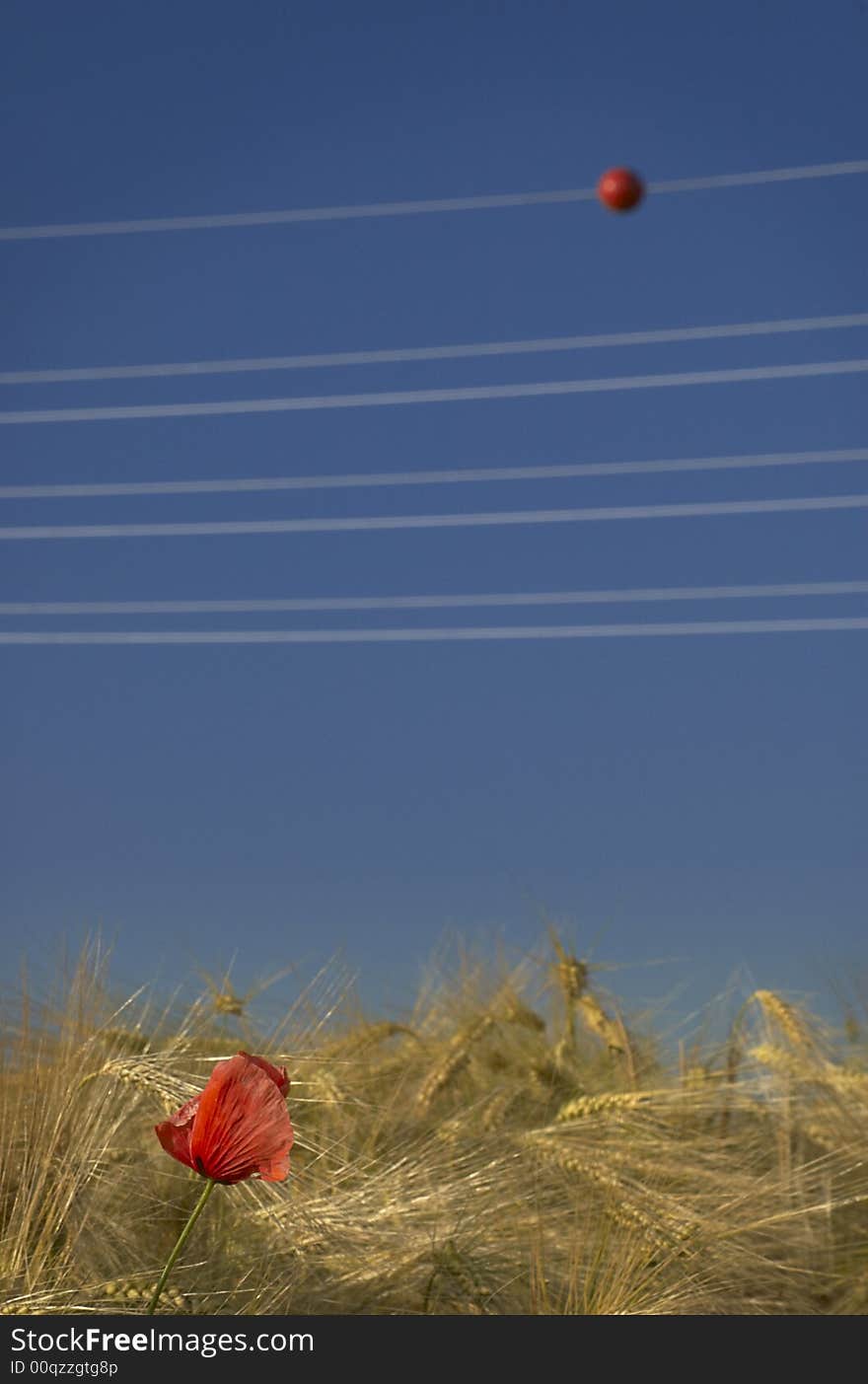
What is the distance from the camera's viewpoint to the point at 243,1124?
2.01 metres

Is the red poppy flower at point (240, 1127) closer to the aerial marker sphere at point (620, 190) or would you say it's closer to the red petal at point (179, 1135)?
the red petal at point (179, 1135)

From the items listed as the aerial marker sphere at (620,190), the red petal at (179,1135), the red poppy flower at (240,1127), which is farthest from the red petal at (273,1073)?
the aerial marker sphere at (620,190)

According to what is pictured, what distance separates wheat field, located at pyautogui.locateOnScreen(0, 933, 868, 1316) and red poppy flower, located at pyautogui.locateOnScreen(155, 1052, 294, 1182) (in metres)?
0.47

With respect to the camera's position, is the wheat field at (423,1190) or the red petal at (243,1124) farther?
the wheat field at (423,1190)

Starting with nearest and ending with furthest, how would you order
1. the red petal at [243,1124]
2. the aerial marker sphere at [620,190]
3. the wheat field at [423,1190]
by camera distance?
the red petal at [243,1124]
the wheat field at [423,1190]
the aerial marker sphere at [620,190]

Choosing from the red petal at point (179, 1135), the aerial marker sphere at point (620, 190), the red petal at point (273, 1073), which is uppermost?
the aerial marker sphere at point (620, 190)

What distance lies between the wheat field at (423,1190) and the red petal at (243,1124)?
0.48 m

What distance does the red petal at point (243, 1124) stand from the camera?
2.00 meters

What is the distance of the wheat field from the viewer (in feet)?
8.65

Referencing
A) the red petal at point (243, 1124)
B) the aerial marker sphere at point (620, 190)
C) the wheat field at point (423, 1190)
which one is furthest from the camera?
the aerial marker sphere at point (620, 190)

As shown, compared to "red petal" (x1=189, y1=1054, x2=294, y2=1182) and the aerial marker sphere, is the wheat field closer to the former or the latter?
"red petal" (x1=189, y1=1054, x2=294, y2=1182)

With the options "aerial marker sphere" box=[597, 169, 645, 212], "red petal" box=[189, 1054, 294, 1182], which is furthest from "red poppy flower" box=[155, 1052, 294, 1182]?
"aerial marker sphere" box=[597, 169, 645, 212]
